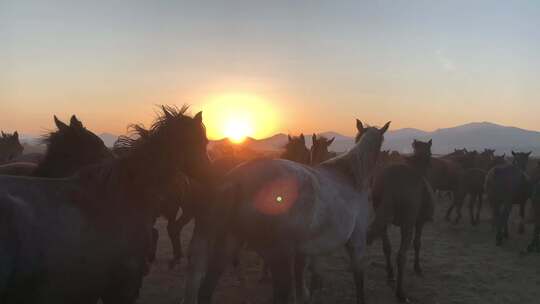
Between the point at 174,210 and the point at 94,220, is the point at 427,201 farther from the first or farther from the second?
the point at 94,220

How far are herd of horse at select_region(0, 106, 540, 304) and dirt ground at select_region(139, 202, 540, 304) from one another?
1.57 feet

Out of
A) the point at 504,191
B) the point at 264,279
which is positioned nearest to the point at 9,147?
the point at 264,279

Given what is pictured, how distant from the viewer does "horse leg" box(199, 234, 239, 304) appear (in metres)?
4.86

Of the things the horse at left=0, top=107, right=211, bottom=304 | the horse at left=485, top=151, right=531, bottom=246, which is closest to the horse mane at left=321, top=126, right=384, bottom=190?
the horse at left=0, top=107, right=211, bottom=304

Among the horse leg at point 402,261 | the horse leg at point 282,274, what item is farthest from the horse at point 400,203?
the horse leg at point 282,274

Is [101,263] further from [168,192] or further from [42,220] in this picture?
[168,192]

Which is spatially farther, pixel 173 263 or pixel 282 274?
pixel 173 263

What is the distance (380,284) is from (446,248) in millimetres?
4327

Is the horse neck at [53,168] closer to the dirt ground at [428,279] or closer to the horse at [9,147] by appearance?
the dirt ground at [428,279]

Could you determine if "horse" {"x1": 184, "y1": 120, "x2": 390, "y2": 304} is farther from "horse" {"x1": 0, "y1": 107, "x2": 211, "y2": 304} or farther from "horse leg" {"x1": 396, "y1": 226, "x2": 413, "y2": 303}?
"horse leg" {"x1": 396, "y1": 226, "x2": 413, "y2": 303}

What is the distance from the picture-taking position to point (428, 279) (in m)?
8.82

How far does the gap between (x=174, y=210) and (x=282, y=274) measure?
171 inches

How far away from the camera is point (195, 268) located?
488 cm

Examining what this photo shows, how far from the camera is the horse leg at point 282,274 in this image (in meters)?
4.95
